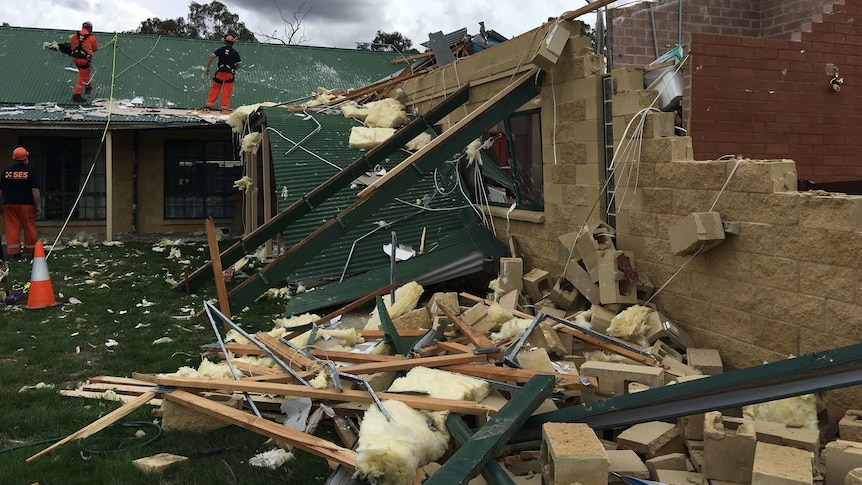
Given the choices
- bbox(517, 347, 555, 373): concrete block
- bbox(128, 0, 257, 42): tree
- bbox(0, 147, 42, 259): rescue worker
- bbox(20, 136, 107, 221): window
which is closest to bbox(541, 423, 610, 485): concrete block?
bbox(517, 347, 555, 373): concrete block

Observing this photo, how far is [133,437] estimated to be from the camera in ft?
13.8

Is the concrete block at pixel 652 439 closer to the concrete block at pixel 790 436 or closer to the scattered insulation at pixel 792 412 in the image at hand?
the concrete block at pixel 790 436

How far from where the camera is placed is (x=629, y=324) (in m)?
5.18

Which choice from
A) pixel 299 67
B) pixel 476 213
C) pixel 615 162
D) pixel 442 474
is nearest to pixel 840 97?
pixel 615 162

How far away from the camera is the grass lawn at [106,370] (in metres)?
3.74

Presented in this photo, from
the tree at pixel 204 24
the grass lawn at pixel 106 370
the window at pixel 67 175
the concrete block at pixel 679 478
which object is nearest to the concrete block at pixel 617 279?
the concrete block at pixel 679 478

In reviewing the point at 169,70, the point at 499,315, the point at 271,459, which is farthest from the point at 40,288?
the point at 169,70

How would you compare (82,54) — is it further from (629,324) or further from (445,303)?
(629,324)

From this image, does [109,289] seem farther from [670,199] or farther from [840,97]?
[840,97]

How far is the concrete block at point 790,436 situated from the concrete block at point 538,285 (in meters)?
3.03

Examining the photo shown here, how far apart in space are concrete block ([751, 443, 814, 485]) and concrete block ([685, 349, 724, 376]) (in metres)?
1.48

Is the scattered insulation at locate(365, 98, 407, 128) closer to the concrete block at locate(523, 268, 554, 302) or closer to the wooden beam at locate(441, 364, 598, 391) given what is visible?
the concrete block at locate(523, 268, 554, 302)

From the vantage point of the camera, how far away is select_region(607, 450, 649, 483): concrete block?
349cm

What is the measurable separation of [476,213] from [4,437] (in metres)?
5.86
